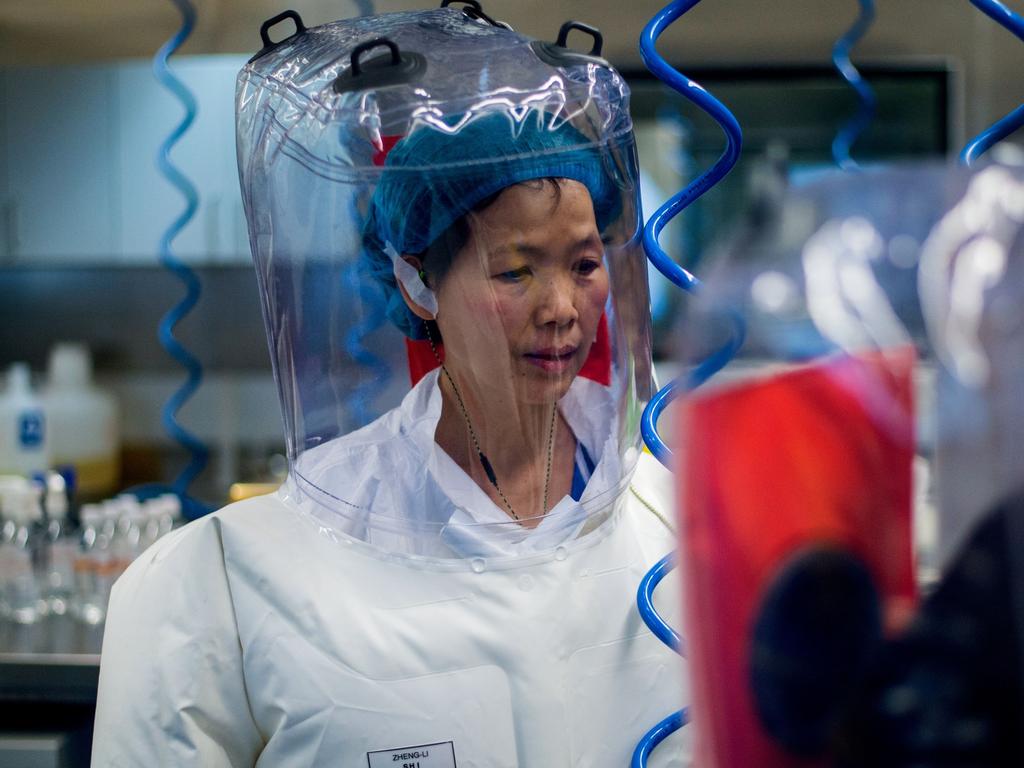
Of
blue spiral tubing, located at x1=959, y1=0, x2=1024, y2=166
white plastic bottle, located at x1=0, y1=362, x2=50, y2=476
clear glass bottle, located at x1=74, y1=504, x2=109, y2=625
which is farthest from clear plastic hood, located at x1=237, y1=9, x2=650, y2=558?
white plastic bottle, located at x1=0, y1=362, x2=50, y2=476

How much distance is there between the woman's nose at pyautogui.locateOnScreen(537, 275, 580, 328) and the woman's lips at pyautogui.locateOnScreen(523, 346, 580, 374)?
0.08 feet

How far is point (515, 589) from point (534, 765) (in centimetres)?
→ 15

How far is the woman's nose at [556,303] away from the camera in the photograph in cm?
87

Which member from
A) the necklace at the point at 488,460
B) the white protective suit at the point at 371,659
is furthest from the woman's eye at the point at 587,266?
the white protective suit at the point at 371,659

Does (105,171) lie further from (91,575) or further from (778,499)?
(778,499)

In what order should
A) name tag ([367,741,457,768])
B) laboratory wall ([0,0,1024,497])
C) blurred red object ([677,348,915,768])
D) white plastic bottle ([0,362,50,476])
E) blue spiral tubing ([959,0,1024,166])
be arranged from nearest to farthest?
blurred red object ([677,348,915,768]) → blue spiral tubing ([959,0,1024,166]) → name tag ([367,741,457,768]) → laboratory wall ([0,0,1024,497]) → white plastic bottle ([0,362,50,476])

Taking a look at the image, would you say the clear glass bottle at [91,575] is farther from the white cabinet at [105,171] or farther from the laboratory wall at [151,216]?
the white cabinet at [105,171]

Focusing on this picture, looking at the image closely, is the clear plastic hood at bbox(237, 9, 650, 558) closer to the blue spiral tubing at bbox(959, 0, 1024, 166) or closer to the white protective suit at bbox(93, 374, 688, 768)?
the white protective suit at bbox(93, 374, 688, 768)

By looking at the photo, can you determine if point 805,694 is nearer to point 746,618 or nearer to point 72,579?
point 746,618

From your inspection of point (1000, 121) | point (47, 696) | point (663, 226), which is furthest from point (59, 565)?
point (1000, 121)

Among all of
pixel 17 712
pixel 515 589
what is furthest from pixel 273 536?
pixel 17 712

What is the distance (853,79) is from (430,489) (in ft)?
3.23

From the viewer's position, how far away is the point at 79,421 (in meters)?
3.14

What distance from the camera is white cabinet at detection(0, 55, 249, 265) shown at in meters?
3.12
